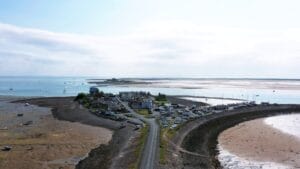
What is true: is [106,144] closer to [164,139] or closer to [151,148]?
[164,139]

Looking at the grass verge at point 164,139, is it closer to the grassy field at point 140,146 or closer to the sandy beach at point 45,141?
the grassy field at point 140,146

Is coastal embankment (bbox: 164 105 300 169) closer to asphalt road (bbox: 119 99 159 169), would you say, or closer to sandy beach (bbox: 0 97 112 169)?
asphalt road (bbox: 119 99 159 169)

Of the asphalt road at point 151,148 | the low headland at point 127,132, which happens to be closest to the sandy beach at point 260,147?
the low headland at point 127,132

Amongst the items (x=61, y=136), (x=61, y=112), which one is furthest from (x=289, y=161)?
(x=61, y=112)

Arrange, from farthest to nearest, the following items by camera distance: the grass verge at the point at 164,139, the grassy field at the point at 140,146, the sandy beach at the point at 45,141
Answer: the sandy beach at the point at 45,141
the grass verge at the point at 164,139
the grassy field at the point at 140,146

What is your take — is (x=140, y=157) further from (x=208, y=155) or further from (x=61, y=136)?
(x=61, y=136)
